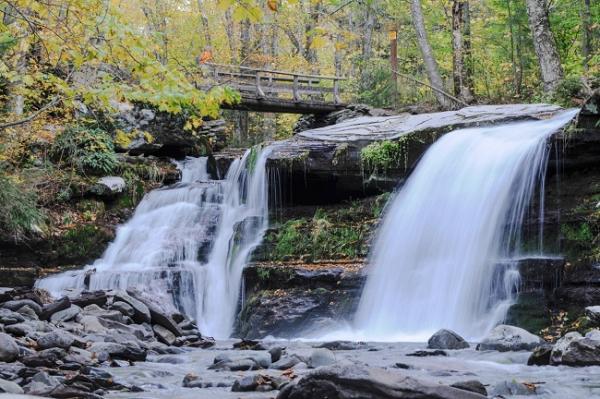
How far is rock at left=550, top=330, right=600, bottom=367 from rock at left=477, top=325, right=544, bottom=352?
0.91m

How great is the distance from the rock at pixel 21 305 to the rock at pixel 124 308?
3.15 ft

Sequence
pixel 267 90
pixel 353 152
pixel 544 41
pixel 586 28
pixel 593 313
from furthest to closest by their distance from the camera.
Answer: pixel 267 90, pixel 586 28, pixel 544 41, pixel 353 152, pixel 593 313

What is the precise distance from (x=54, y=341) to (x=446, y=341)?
401cm

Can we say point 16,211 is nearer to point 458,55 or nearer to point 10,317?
point 10,317

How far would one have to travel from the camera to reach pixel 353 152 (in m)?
11.9

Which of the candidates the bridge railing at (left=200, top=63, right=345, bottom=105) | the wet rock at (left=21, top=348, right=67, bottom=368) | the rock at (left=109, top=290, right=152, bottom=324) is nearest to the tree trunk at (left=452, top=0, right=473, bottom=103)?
the bridge railing at (left=200, top=63, right=345, bottom=105)

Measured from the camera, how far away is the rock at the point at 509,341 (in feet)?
21.4

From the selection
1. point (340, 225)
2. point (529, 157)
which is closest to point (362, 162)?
point (340, 225)

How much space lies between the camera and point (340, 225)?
11312 millimetres

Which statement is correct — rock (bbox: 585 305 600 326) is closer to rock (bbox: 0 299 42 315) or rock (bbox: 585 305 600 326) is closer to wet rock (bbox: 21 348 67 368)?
wet rock (bbox: 21 348 67 368)

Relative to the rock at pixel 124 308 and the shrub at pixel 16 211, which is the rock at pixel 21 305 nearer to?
the rock at pixel 124 308

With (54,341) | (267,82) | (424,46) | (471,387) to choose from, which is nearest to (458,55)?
(424,46)

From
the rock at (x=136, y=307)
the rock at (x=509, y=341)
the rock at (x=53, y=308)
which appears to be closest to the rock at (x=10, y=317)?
the rock at (x=53, y=308)

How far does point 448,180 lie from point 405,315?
9.11 feet
